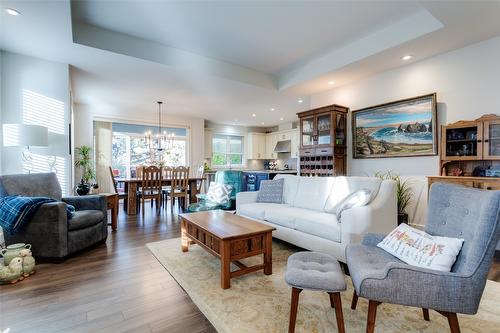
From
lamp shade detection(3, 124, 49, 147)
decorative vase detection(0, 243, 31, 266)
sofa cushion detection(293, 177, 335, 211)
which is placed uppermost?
lamp shade detection(3, 124, 49, 147)

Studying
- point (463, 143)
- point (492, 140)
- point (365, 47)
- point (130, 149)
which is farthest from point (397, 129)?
point (130, 149)

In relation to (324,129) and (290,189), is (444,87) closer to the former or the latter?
(324,129)

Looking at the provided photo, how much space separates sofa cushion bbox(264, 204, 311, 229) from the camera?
2.91 metres

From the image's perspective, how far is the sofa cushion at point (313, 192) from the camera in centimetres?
317

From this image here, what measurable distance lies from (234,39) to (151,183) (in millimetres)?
3339

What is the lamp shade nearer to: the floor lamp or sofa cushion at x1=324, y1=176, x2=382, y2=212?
the floor lamp

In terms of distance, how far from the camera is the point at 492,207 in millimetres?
1171

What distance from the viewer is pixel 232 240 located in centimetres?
210

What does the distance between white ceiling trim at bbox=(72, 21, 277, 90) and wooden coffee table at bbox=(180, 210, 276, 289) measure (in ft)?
8.31

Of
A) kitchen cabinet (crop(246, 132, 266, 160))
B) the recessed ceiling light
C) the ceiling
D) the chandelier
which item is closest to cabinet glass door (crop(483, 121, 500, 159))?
the ceiling

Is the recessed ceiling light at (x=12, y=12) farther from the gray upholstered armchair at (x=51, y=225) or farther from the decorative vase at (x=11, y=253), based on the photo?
the decorative vase at (x=11, y=253)

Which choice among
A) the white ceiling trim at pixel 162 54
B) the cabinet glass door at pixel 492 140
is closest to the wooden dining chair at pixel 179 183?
the white ceiling trim at pixel 162 54

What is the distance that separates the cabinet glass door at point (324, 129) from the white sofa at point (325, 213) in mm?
1351

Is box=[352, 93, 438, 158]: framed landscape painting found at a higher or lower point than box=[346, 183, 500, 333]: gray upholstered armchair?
higher
